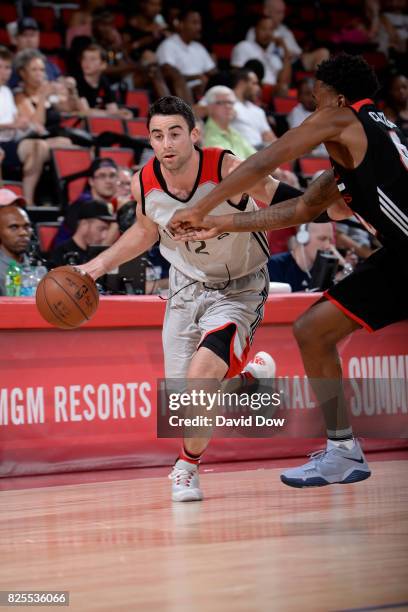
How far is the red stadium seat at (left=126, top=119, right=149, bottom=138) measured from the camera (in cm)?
1173

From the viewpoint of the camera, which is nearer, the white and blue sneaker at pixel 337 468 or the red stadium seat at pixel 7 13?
the white and blue sneaker at pixel 337 468

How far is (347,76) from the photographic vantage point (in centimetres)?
465

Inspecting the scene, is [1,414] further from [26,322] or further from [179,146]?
[179,146]

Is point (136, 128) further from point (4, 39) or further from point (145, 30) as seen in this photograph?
point (145, 30)

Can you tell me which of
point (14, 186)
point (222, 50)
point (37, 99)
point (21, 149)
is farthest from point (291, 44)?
point (14, 186)

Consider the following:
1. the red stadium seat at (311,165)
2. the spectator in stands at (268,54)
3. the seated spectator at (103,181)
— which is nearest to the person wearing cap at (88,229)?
the seated spectator at (103,181)

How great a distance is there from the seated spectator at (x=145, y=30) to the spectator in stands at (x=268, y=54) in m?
0.99

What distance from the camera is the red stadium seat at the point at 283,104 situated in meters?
14.1

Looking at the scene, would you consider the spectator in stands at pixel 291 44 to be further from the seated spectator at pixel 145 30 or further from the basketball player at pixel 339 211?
the basketball player at pixel 339 211

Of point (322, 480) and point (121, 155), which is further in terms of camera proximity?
point (121, 155)

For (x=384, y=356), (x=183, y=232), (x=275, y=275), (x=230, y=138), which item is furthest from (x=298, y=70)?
(x=183, y=232)

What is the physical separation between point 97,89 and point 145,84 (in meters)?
1.46

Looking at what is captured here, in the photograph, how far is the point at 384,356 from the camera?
7.23 m

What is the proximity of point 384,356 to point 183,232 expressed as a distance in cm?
292
